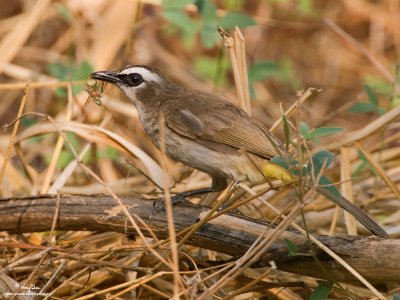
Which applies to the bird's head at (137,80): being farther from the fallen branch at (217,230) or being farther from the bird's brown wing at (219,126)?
the fallen branch at (217,230)

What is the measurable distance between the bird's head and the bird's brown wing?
10.4 inches

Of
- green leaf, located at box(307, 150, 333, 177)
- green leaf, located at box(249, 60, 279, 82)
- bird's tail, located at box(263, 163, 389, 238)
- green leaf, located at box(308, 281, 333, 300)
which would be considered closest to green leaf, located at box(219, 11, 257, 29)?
green leaf, located at box(249, 60, 279, 82)

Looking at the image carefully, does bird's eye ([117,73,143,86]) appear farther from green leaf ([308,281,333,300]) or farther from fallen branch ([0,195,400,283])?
green leaf ([308,281,333,300])

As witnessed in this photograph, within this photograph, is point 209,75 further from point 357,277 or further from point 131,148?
point 357,277

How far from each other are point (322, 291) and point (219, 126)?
1074mm

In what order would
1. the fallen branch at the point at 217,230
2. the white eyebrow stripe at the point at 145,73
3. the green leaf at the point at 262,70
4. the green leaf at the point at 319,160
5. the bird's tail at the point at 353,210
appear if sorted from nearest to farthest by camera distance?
the green leaf at the point at 319,160
the fallen branch at the point at 217,230
the bird's tail at the point at 353,210
the white eyebrow stripe at the point at 145,73
the green leaf at the point at 262,70

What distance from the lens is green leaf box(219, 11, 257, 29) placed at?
4.37m

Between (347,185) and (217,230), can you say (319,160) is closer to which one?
(217,230)

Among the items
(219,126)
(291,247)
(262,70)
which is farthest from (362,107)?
(291,247)

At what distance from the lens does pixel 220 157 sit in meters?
3.69

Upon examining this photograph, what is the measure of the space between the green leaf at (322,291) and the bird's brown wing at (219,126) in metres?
0.76

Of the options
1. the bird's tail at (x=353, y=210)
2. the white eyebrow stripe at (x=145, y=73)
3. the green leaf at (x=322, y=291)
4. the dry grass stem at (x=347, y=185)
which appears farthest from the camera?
the white eyebrow stripe at (x=145, y=73)

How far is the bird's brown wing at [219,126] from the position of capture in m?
A: 3.64

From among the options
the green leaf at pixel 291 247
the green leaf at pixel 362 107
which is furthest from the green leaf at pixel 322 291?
the green leaf at pixel 362 107
